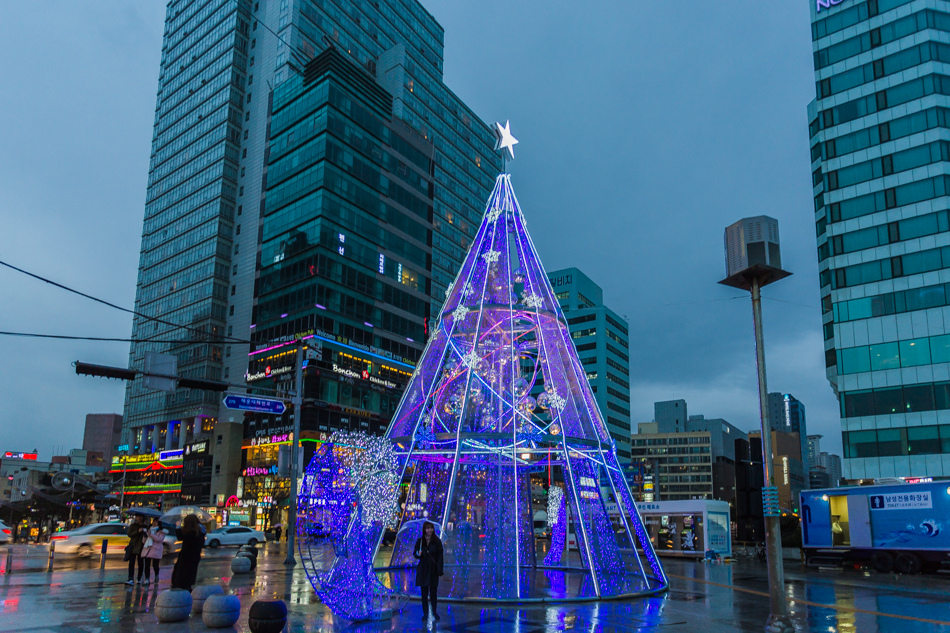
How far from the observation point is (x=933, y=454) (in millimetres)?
44719

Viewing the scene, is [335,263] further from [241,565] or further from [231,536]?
[241,565]

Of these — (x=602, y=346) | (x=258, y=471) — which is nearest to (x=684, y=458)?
(x=602, y=346)

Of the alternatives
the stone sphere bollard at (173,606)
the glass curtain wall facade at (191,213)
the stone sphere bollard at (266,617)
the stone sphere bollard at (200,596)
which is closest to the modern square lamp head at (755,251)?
the stone sphere bollard at (266,617)

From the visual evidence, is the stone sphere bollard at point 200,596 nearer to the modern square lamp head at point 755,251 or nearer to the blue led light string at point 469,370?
the blue led light string at point 469,370

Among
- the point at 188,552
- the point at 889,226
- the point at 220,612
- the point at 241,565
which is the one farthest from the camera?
the point at 889,226

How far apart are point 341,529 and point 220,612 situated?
7.93 feet

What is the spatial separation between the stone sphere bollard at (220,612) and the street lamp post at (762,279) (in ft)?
30.4

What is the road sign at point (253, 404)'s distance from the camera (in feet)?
71.9

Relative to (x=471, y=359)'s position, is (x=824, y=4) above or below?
above

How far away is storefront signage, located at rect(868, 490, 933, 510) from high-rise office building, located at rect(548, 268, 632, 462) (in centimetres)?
9688

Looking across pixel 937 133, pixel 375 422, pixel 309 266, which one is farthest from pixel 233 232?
pixel 937 133

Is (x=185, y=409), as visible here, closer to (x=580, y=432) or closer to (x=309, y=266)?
(x=309, y=266)

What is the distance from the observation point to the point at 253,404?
2284cm

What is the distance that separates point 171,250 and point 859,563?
88.5m
